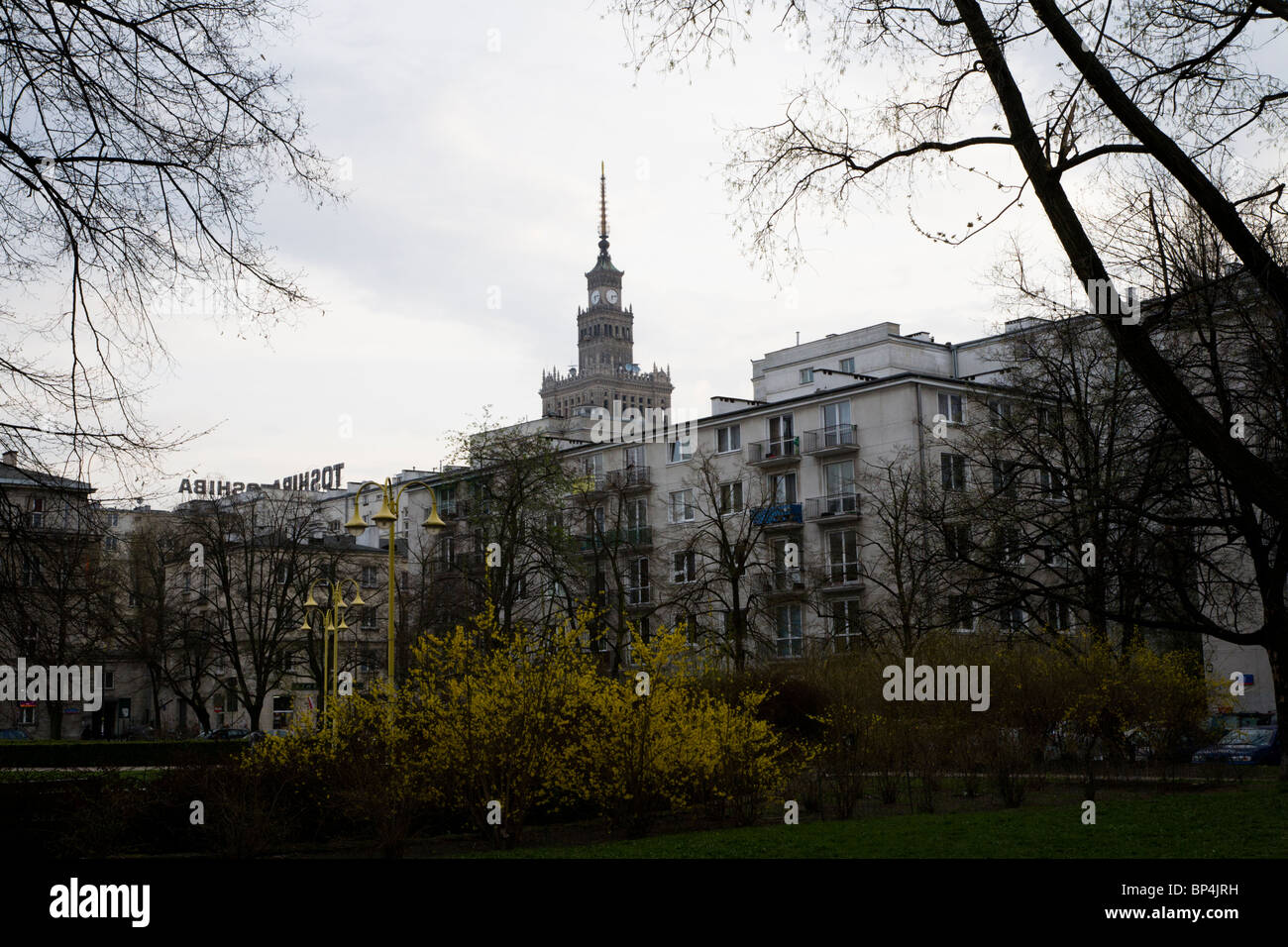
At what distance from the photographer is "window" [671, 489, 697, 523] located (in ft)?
198

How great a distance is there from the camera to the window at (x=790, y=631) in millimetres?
54031

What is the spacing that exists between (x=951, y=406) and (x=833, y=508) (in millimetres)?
6803

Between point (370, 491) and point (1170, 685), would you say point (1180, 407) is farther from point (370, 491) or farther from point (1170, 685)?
point (370, 491)

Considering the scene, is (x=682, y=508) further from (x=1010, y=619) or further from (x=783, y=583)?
(x=1010, y=619)

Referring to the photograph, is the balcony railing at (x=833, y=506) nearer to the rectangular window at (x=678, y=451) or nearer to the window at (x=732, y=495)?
the window at (x=732, y=495)

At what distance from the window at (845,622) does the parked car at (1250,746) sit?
37.6ft

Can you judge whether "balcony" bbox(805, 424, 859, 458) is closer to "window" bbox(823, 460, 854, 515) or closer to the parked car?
"window" bbox(823, 460, 854, 515)

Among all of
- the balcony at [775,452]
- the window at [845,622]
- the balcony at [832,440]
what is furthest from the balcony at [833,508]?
the window at [845,622]

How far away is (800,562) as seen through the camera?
5497 cm

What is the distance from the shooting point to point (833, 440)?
56125 mm

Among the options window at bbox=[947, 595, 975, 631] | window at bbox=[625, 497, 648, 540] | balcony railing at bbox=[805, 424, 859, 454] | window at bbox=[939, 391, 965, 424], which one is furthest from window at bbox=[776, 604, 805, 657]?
window at bbox=[947, 595, 975, 631]

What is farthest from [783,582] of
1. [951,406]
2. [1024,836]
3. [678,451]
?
[1024,836]
